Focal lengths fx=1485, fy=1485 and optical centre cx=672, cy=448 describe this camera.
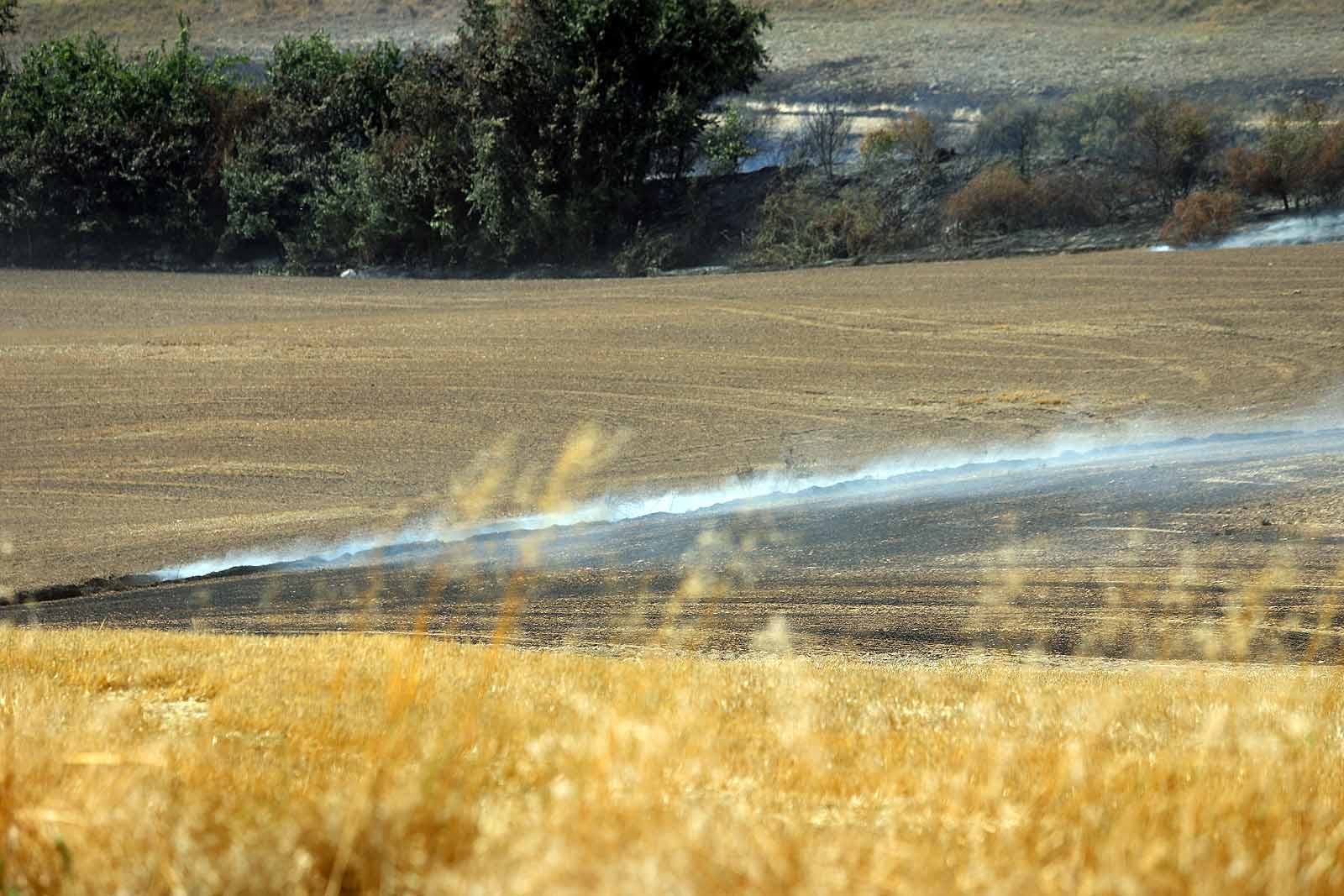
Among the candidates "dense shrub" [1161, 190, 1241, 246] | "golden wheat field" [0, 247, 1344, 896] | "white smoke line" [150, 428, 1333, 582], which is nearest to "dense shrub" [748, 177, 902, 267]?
"golden wheat field" [0, 247, 1344, 896]

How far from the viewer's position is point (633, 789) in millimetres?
3084

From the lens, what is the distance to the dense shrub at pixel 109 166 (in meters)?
44.1

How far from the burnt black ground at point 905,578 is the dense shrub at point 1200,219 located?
1707 cm

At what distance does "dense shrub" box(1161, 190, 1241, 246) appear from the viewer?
32.3 metres

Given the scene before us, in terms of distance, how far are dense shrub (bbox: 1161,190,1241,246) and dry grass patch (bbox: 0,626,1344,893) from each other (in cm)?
2868

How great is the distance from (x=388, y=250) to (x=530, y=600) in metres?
32.1

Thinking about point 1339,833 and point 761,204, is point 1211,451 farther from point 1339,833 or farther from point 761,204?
point 761,204

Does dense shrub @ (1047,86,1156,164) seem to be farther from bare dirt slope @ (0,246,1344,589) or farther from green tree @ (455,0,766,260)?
bare dirt slope @ (0,246,1344,589)

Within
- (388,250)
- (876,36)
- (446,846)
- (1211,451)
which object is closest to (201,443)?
(1211,451)

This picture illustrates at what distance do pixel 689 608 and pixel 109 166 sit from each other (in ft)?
128

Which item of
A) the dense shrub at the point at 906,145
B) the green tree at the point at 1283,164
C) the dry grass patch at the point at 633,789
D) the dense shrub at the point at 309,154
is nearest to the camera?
the dry grass patch at the point at 633,789

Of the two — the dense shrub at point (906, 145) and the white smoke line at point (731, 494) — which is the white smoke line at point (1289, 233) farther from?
the white smoke line at point (731, 494)

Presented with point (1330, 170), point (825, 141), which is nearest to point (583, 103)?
point (825, 141)

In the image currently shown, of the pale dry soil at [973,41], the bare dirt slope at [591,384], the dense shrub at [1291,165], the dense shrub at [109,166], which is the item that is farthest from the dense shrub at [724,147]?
the dense shrub at [109,166]
